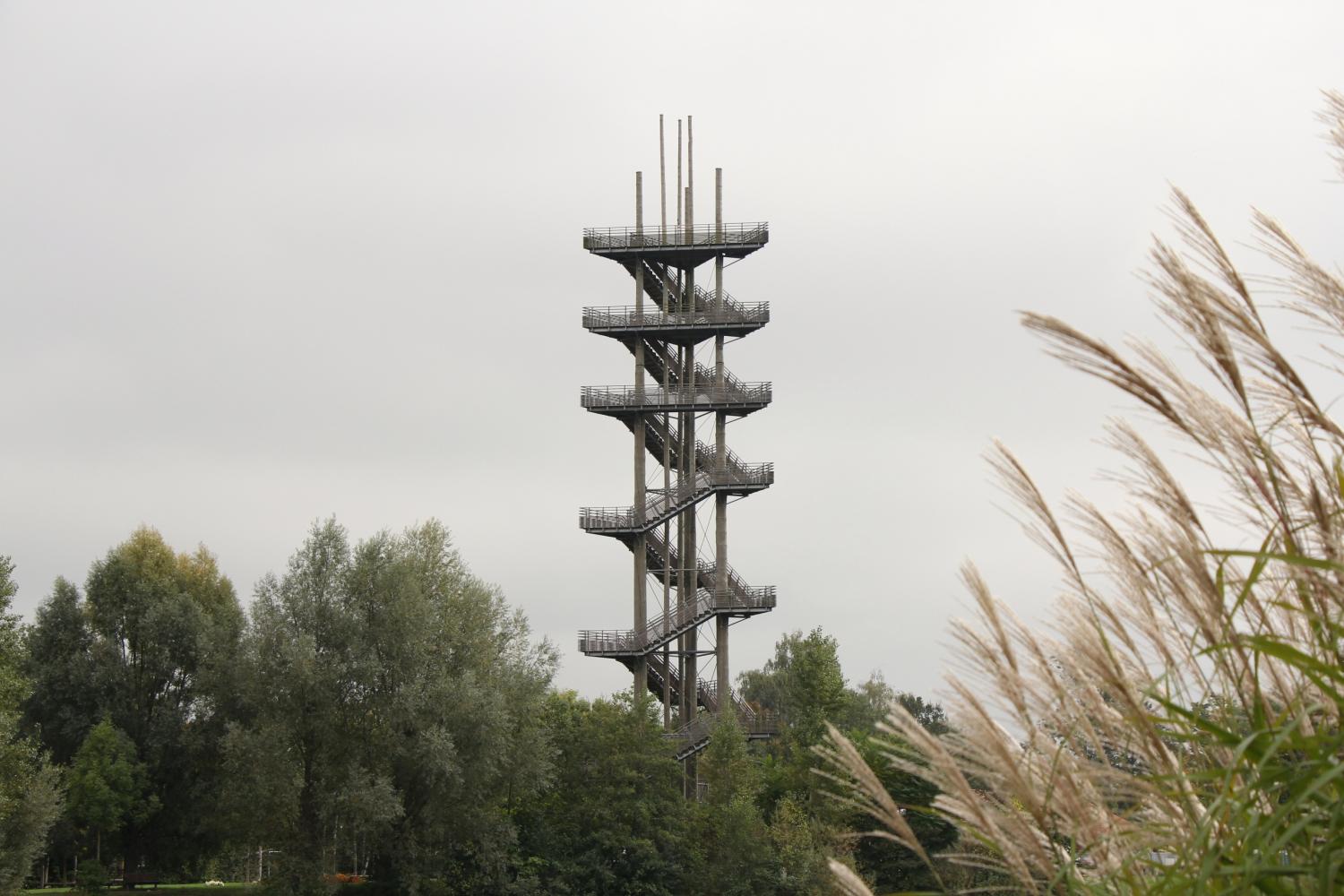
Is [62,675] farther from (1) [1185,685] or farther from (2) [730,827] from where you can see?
(1) [1185,685]

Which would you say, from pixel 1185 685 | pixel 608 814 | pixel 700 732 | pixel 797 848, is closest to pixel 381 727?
pixel 608 814

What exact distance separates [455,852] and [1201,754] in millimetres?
38148

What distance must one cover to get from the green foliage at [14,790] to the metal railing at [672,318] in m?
17.6

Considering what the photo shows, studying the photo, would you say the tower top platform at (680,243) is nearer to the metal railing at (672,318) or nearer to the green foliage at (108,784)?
the metal railing at (672,318)

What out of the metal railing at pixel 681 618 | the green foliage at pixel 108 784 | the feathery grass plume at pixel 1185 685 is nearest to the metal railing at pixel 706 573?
the metal railing at pixel 681 618

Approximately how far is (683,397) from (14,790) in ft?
66.8

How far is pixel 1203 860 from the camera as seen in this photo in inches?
120

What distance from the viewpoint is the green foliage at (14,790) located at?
3447cm

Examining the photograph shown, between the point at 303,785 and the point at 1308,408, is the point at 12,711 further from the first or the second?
the point at 1308,408

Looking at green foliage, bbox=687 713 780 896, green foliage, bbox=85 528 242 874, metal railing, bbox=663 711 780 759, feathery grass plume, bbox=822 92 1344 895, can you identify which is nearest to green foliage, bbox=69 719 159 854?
green foliage, bbox=85 528 242 874

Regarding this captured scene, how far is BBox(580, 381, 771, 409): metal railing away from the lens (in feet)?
147

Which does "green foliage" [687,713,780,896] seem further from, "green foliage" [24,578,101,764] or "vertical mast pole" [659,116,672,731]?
"green foliage" [24,578,101,764]

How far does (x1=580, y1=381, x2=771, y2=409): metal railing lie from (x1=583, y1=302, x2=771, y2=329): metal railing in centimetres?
181

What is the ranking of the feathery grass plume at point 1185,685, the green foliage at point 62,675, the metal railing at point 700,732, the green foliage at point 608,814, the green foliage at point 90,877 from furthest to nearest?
1. the green foliage at point 62,675
2. the green foliage at point 90,877
3. the metal railing at point 700,732
4. the green foliage at point 608,814
5. the feathery grass plume at point 1185,685
